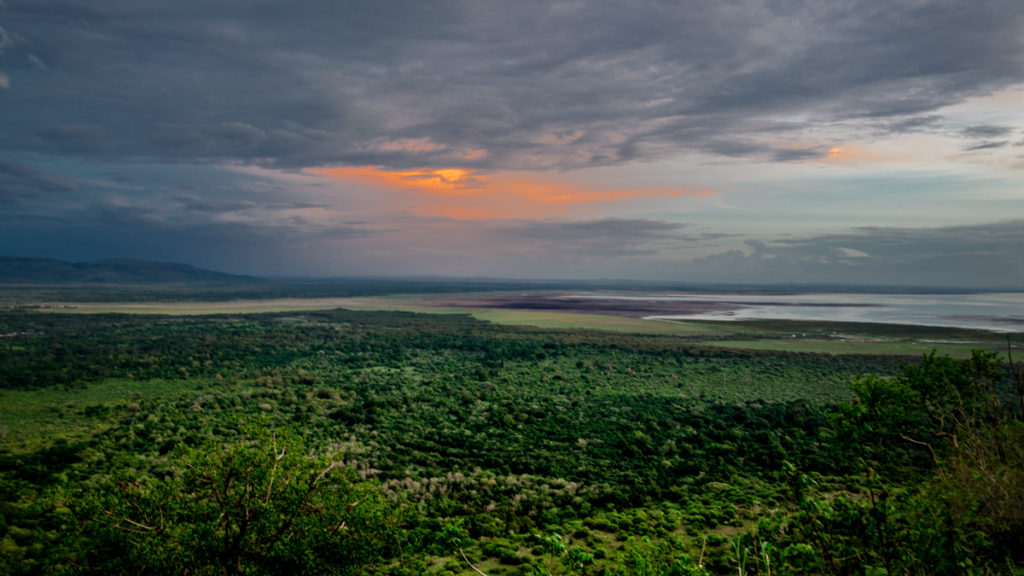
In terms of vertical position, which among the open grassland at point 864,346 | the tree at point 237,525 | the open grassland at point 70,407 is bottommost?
the open grassland at point 70,407

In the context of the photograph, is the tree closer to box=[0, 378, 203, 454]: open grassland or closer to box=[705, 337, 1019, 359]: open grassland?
box=[0, 378, 203, 454]: open grassland

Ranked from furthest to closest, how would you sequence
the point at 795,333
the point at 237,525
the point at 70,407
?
the point at 795,333
the point at 70,407
the point at 237,525

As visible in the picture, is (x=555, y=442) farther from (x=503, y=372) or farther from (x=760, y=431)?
(x=503, y=372)

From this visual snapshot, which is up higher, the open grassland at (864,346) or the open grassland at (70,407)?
the open grassland at (864,346)

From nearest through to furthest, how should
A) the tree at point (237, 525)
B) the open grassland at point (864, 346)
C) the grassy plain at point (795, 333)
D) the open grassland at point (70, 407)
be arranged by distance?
the tree at point (237, 525), the open grassland at point (70, 407), the open grassland at point (864, 346), the grassy plain at point (795, 333)

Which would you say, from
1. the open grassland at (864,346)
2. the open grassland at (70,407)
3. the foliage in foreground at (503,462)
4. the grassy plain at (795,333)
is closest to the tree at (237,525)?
the foliage in foreground at (503,462)

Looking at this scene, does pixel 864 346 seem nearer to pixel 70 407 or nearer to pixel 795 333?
pixel 795 333

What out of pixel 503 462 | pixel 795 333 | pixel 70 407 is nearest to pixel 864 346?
pixel 795 333

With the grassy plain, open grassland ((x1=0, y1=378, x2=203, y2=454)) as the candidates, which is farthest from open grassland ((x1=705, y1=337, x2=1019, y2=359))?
open grassland ((x1=0, y1=378, x2=203, y2=454))

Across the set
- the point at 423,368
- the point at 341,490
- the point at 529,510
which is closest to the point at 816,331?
the point at 423,368

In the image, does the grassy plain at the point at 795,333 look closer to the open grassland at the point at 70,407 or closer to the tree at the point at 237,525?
the tree at the point at 237,525

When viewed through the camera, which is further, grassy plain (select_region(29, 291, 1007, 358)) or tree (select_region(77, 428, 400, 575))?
grassy plain (select_region(29, 291, 1007, 358))
